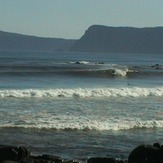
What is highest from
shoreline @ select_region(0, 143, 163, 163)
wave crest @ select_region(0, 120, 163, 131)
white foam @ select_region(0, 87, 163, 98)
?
white foam @ select_region(0, 87, 163, 98)

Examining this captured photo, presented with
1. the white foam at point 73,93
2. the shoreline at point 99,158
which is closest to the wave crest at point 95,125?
the shoreline at point 99,158

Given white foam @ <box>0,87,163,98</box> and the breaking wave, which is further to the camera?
white foam @ <box>0,87,163,98</box>

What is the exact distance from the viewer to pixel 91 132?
15516 millimetres

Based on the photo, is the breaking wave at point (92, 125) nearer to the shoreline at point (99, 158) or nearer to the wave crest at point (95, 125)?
the wave crest at point (95, 125)

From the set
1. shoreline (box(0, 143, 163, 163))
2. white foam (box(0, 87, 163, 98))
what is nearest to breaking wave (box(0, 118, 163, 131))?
shoreline (box(0, 143, 163, 163))

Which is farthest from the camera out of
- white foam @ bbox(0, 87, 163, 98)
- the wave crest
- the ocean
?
white foam @ bbox(0, 87, 163, 98)

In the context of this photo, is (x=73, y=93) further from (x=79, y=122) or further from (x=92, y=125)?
(x=92, y=125)

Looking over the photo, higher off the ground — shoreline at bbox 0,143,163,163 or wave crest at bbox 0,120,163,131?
wave crest at bbox 0,120,163,131

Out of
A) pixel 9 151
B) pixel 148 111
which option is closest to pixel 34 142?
pixel 9 151

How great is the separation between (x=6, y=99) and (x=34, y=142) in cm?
1001

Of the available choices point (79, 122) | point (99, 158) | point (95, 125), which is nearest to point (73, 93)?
point (79, 122)

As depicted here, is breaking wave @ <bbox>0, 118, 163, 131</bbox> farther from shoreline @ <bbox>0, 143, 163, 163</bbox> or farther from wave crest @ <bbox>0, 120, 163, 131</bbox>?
shoreline @ <bbox>0, 143, 163, 163</bbox>

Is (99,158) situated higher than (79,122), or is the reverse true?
(79,122)

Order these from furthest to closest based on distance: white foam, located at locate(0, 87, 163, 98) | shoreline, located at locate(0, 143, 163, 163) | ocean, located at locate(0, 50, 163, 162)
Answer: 1. white foam, located at locate(0, 87, 163, 98)
2. ocean, located at locate(0, 50, 163, 162)
3. shoreline, located at locate(0, 143, 163, 163)
